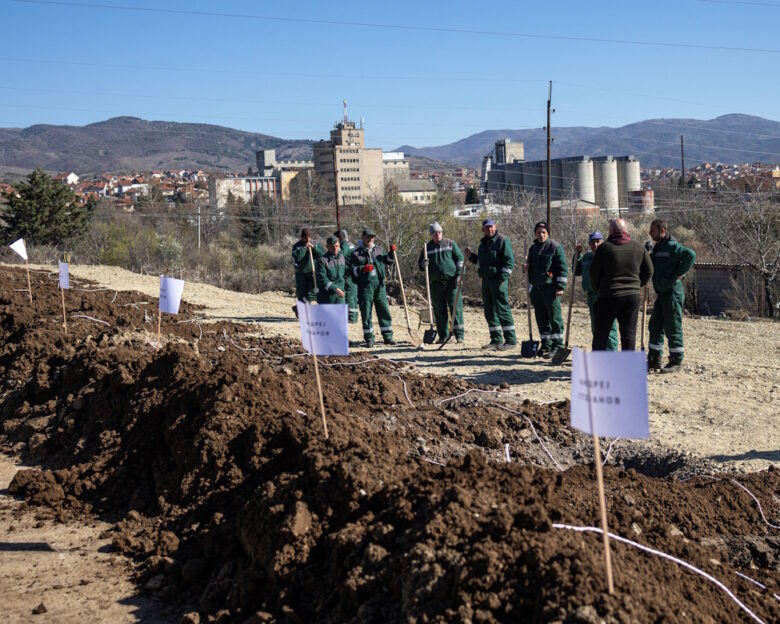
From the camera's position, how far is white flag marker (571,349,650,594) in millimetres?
4129

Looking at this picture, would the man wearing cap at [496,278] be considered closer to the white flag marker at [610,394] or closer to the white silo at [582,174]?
the white flag marker at [610,394]

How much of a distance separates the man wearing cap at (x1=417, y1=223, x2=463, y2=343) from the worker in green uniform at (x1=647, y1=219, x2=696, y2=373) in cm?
308

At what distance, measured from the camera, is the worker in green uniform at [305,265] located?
1504 centimetres

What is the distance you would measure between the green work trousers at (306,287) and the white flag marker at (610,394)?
1128 centimetres

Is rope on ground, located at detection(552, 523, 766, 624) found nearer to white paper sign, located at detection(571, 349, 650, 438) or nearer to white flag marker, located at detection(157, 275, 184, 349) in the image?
white paper sign, located at detection(571, 349, 650, 438)

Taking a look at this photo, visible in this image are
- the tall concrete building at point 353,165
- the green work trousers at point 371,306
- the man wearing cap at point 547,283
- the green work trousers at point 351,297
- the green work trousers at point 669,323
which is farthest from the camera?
the tall concrete building at point 353,165

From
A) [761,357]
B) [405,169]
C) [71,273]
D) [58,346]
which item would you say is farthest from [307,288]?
[405,169]

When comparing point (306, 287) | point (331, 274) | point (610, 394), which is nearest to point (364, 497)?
point (610, 394)

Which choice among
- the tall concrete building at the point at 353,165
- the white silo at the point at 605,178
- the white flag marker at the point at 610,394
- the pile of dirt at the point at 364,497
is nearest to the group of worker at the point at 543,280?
the pile of dirt at the point at 364,497

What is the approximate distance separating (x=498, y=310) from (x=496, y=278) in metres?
0.52

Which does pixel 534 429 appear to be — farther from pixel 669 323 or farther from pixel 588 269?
pixel 669 323

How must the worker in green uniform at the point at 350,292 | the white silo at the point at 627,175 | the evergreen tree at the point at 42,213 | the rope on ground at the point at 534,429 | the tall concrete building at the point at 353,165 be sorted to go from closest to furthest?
1. the rope on ground at the point at 534,429
2. the worker in green uniform at the point at 350,292
3. the evergreen tree at the point at 42,213
4. the white silo at the point at 627,175
5. the tall concrete building at the point at 353,165

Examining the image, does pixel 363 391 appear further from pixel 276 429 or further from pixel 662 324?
pixel 662 324

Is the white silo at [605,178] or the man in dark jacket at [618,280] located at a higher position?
the white silo at [605,178]
